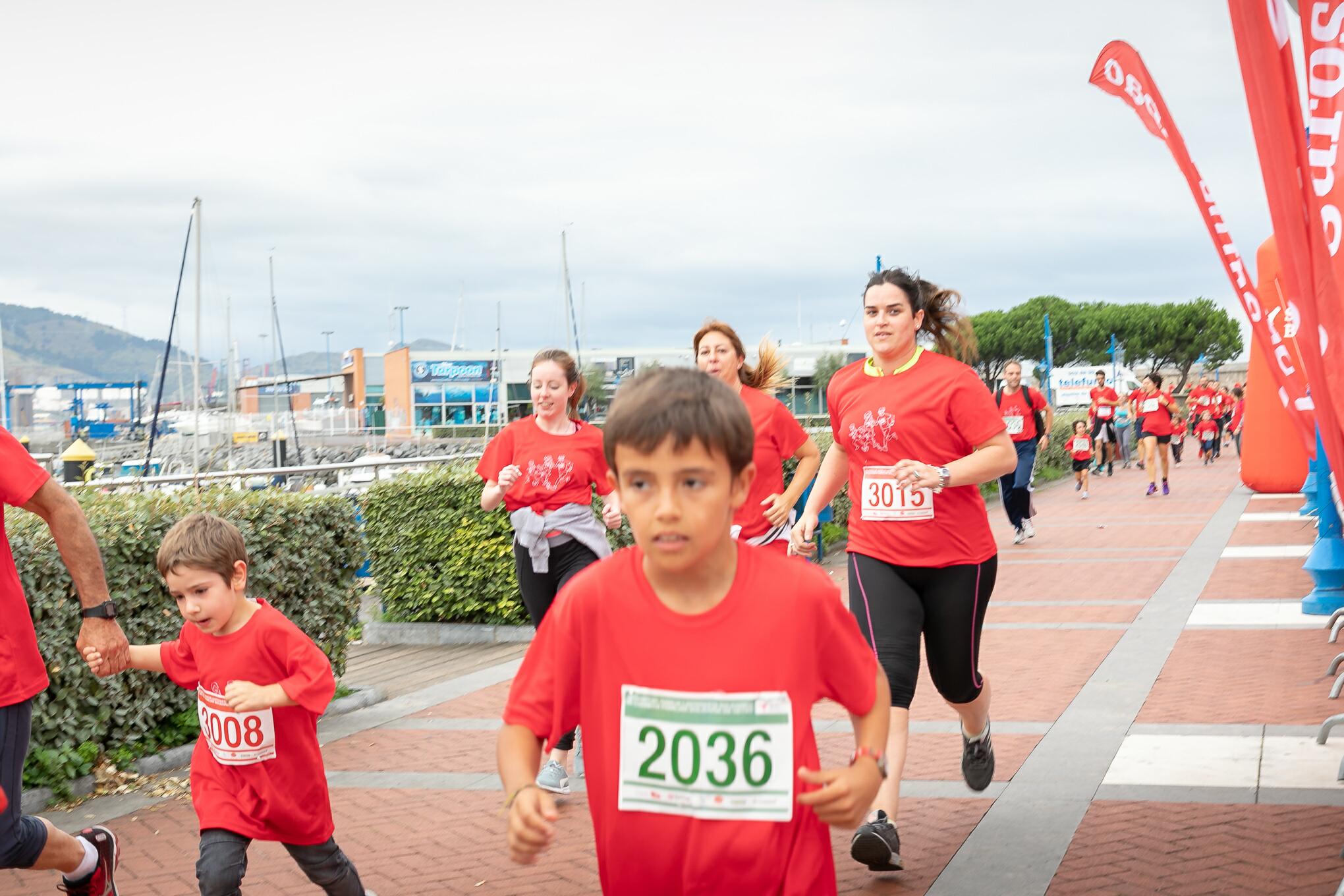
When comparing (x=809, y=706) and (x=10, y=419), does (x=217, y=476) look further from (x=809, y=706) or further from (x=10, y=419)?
(x=10, y=419)

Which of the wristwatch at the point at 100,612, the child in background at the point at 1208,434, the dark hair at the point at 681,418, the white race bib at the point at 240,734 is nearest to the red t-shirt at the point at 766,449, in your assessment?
the white race bib at the point at 240,734

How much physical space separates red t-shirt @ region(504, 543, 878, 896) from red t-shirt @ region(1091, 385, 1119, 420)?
2567 cm

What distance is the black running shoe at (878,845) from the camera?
443cm

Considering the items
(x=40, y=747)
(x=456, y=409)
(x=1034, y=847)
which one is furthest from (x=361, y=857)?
(x=456, y=409)

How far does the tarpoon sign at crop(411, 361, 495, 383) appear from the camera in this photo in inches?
3255

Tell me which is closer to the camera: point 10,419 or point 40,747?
point 40,747

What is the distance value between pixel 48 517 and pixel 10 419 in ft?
227

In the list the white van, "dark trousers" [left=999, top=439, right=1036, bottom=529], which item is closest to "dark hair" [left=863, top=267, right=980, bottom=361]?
"dark trousers" [left=999, top=439, right=1036, bottom=529]

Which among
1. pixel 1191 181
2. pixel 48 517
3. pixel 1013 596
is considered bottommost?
pixel 1013 596

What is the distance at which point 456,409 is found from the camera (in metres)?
80.7

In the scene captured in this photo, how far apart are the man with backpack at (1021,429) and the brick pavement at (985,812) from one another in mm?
3932

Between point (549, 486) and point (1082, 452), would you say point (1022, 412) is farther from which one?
point (549, 486)

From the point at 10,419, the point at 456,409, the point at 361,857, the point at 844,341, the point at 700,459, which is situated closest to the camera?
the point at 700,459

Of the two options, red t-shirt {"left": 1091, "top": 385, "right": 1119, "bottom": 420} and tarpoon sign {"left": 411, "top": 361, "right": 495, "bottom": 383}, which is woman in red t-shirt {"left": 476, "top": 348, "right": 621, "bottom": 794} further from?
tarpoon sign {"left": 411, "top": 361, "right": 495, "bottom": 383}
